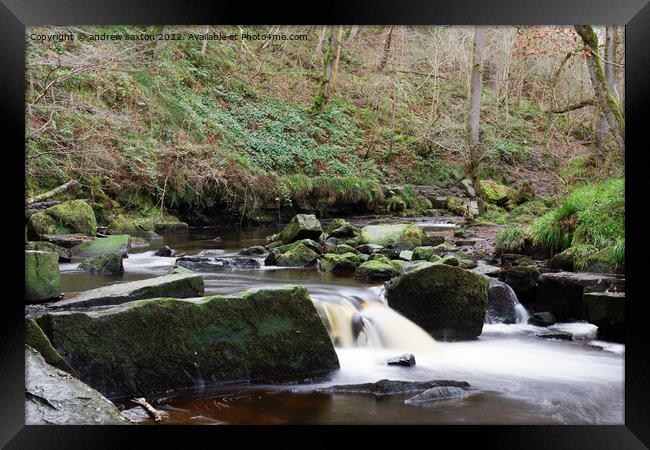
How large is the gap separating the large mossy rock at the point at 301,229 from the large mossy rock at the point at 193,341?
4124 millimetres

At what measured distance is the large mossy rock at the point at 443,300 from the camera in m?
4.93

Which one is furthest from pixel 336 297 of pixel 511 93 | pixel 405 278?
pixel 511 93

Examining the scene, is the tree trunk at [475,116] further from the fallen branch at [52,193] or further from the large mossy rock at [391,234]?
the fallen branch at [52,193]

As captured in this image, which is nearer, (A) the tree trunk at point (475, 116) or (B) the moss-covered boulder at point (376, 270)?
(B) the moss-covered boulder at point (376, 270)

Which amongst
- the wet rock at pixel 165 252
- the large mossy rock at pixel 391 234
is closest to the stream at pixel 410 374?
the wet rock at pixel 165 252

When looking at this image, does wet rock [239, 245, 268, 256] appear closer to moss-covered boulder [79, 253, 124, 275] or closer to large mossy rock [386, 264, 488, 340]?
moss-covered boulder [79, 253, 124, 275]

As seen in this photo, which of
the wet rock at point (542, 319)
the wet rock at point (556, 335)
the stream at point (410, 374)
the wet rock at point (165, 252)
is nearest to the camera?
the stream at point (410, 374)

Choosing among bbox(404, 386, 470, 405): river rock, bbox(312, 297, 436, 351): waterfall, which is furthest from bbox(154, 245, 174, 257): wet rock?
bbox(404, 386, 470, 405): river rock

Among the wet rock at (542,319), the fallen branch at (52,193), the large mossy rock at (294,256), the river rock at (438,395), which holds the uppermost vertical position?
the fallen branch at (52,193)

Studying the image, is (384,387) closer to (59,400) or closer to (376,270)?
(59,400)

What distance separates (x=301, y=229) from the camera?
26.3ft

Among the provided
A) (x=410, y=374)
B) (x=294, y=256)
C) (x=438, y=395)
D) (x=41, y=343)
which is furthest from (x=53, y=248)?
(x=438, y=395)
